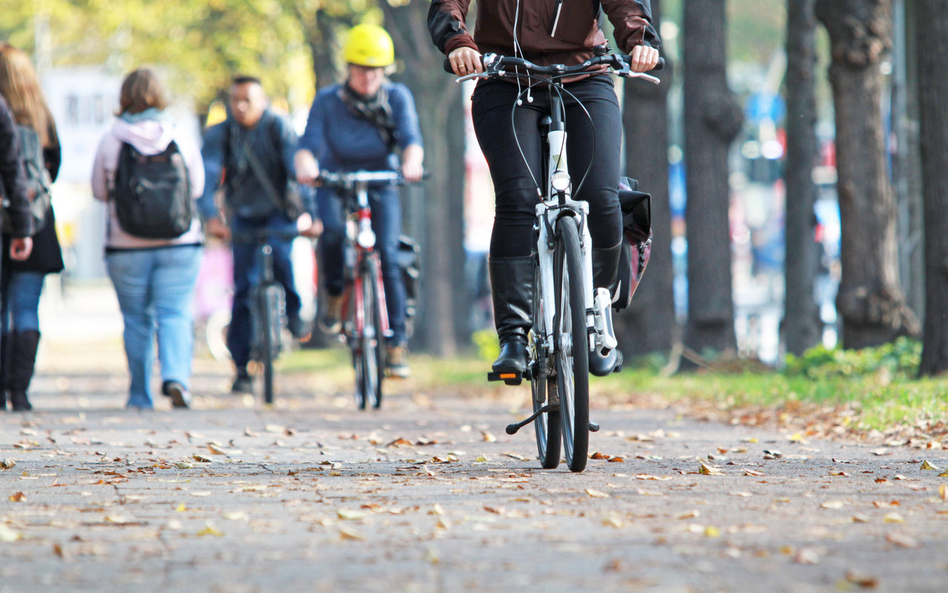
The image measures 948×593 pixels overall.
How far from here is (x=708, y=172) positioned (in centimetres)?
1248

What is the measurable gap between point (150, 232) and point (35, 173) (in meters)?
0.80

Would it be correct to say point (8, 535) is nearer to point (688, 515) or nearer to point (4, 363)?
point (688, 515)

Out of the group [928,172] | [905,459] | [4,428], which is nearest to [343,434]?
[4,428]

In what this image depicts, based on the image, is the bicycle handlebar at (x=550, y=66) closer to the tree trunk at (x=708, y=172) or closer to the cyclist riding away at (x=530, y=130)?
the cyclist riding away at (x=530, y=130)

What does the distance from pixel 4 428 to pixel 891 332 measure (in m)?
6.72

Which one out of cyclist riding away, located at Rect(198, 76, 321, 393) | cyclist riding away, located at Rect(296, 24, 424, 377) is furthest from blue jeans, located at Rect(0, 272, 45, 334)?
cyclist riding away, located at Rect(296, 24, 424, 377)

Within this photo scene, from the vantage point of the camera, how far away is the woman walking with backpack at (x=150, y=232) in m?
8.55

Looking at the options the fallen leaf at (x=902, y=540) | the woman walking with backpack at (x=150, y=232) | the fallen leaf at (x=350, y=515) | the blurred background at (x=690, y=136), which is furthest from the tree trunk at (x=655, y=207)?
the fallen leaf at (x=902, y=540)

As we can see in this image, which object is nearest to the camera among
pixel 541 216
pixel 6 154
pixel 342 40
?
pixel 541 216

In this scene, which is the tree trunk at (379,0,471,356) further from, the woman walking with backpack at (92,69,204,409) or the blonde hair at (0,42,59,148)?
the blonde hair at (0,42,59,148)

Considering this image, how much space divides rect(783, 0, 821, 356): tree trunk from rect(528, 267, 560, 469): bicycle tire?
8.45 meters

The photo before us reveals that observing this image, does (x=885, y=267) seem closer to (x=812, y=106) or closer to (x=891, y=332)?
(x=891, y=332)

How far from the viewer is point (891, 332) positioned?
1056 cm

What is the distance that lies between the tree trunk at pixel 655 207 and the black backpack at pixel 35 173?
18.9 feet
